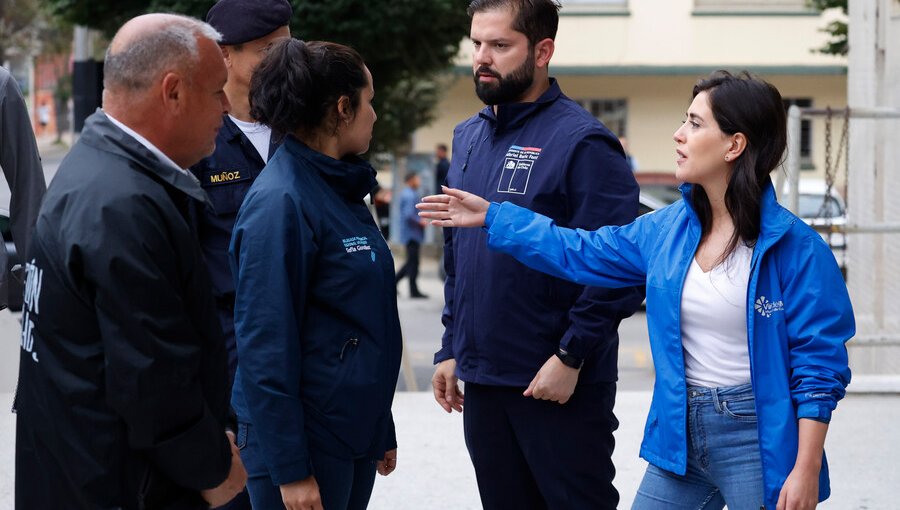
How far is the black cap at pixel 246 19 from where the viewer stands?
12.7 ft

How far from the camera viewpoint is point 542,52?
154 inches

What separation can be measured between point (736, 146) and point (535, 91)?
86 centimetres

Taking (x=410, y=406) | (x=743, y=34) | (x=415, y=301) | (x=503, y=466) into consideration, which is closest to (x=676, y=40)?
(x=743, y=34)

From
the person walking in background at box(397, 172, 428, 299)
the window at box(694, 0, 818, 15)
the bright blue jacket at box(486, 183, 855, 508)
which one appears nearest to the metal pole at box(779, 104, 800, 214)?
the bright blue jacket at box(486, 183, 855, 508)

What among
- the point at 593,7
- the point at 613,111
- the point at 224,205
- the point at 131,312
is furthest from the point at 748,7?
the point at 131,312

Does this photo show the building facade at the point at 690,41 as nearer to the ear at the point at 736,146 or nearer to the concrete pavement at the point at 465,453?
the concrete pavement at the point at 465,453

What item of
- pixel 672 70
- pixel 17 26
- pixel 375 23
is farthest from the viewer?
pixel 17 26

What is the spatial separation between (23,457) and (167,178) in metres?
0.64

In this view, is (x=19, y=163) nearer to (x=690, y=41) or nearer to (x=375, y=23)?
(x=375, y=23)

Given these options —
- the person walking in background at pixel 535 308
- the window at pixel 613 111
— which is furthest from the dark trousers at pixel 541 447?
the window at pixel 613 111

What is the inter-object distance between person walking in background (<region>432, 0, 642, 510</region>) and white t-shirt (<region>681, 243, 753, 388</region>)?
0.44 meters

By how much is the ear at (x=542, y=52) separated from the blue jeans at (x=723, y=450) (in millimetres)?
1193

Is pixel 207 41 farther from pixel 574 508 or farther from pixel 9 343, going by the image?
pixel 9 343

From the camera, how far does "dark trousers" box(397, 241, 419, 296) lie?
703 inches
